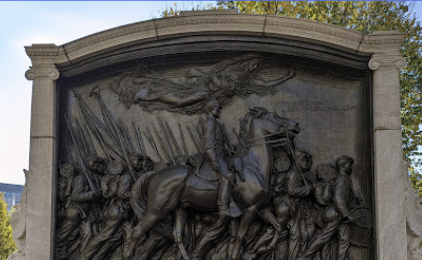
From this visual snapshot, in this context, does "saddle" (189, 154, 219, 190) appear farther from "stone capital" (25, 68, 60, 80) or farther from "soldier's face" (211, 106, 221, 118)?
"stone capital" (25, 68, 60, 80)

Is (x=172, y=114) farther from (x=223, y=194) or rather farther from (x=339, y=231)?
(x=339, y=231)

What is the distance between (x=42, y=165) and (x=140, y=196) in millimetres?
1788

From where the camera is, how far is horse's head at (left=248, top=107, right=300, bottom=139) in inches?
424

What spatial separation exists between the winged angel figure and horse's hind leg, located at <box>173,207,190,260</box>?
1815mm

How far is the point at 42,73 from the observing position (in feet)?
37.8

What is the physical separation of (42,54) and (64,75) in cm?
53

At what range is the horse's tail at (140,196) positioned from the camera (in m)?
10.8

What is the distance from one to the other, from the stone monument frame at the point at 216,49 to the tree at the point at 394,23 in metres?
6.53

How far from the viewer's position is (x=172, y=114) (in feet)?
37.9

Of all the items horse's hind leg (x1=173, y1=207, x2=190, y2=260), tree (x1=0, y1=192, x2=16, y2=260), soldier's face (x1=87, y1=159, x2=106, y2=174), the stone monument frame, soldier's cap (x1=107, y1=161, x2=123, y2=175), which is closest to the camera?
the stone monument frame

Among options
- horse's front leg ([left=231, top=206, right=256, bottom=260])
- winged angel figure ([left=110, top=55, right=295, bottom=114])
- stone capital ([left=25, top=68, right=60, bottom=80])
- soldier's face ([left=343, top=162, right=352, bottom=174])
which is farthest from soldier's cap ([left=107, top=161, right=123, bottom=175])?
soldier's face ([left=343, top=162, right=352, bottom=174])

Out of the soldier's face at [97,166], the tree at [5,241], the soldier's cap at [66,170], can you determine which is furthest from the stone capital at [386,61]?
the tree at [5,241]

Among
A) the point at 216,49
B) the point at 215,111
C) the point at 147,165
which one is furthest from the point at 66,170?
the point at 216,49

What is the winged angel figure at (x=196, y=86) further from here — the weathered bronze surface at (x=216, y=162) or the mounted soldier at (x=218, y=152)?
the mounted soldier at (x=218, y=152)
